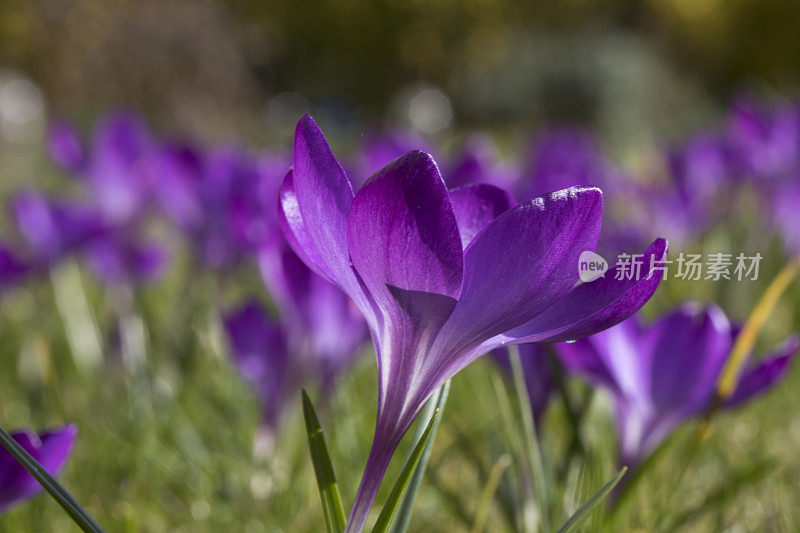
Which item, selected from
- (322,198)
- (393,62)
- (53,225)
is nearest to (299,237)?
(322,198)

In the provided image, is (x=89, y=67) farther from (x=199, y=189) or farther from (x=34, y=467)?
(x=34, y=467)

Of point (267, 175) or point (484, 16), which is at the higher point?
point (484, 16)

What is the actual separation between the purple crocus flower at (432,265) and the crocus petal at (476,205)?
79 millimetres

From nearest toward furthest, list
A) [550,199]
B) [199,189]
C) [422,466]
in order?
1. [550,199]
2. [422,466]
3. [199,189]

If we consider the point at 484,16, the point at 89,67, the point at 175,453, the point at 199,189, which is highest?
the point at 484,16

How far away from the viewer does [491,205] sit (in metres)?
0.52

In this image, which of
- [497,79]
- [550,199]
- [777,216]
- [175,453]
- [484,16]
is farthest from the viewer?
[484,16]

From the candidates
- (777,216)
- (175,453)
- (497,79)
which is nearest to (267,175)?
(175,453)

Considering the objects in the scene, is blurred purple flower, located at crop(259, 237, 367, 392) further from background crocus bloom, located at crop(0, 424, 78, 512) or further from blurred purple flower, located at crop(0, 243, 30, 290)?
blurred purple flower, located at crop(0, 243, 30, 290)

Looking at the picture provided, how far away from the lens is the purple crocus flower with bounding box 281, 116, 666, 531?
1.34 ft

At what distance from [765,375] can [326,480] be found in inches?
16.2

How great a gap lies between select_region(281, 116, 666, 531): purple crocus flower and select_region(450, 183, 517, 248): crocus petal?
0.26 ft

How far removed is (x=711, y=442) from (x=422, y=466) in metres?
0.78

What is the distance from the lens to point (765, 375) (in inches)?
27.6
